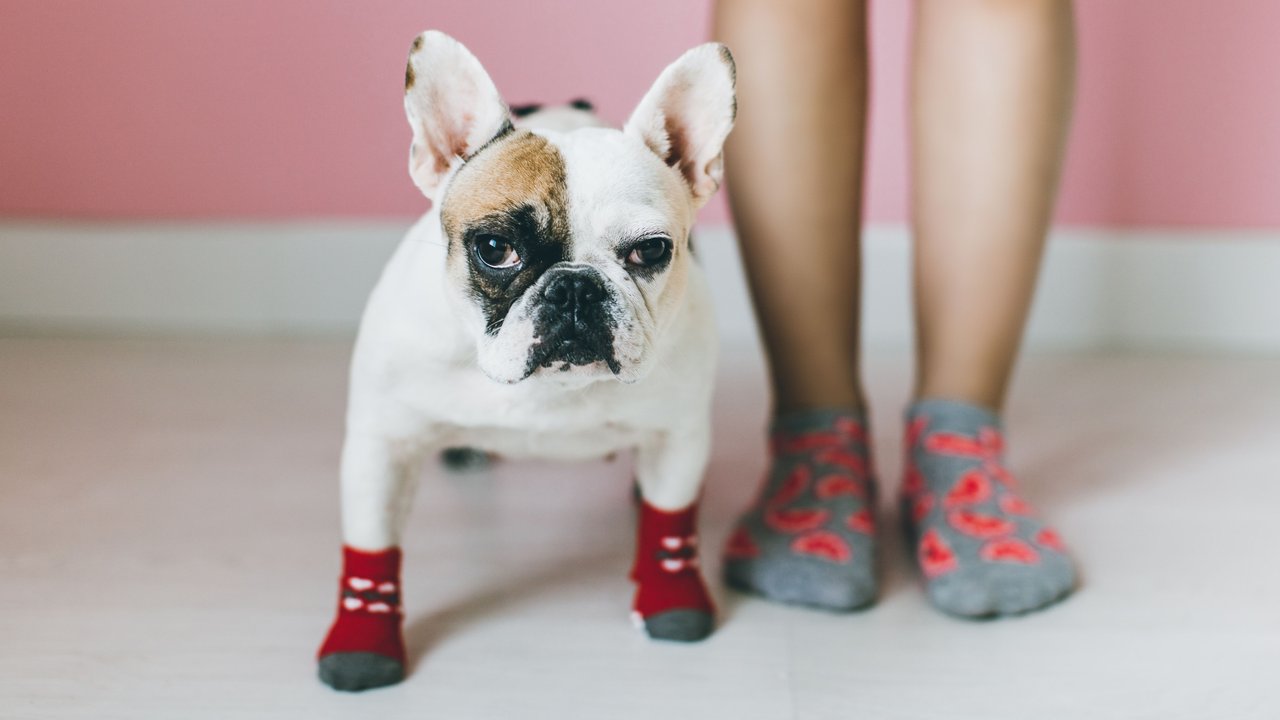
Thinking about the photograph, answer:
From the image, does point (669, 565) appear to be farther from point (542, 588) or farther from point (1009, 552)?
point (1009, 552)

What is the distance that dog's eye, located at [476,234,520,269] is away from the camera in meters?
0.83

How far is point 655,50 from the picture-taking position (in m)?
1.70

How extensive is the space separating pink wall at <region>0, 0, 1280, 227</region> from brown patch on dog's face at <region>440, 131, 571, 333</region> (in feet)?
2.98

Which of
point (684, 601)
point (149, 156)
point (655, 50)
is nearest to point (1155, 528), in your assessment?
point (684, 601)

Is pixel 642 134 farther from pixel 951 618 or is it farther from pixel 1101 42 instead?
pixel 1101 42

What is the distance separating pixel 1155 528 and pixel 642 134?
0.74m

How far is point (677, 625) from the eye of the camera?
1.00 m

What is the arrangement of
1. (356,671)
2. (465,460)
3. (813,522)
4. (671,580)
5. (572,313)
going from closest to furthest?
(572,313), (356,671), (671,580), (813,522), (465,460)

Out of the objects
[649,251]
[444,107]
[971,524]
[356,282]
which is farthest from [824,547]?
[356,282]

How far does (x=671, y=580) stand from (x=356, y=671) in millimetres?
280

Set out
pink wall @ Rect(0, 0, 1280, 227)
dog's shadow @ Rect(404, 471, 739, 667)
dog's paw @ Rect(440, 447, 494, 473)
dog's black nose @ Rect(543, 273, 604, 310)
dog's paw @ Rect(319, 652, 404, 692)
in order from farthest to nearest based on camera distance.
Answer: pink wall @ Rect(0, 0, 1280, 227) < dog's paw @ Rect(440, 447, 494, 473) < dog's shadow @ Rect(404, 471, 739, 667) < dog's paw @ Rect(319, 652, 404, 692) < dog's black nose @ Rect(543, 273, 604, 310)

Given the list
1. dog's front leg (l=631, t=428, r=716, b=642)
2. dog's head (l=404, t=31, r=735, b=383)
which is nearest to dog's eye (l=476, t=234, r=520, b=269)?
dog's head (l=404, t=31, r=735, b=383)

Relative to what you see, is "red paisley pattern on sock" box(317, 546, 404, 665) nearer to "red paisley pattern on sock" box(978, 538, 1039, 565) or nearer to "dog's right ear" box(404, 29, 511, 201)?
"dog's right ear" box(404, 29, 511, 201)

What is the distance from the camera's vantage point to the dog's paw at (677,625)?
3.28 ft
